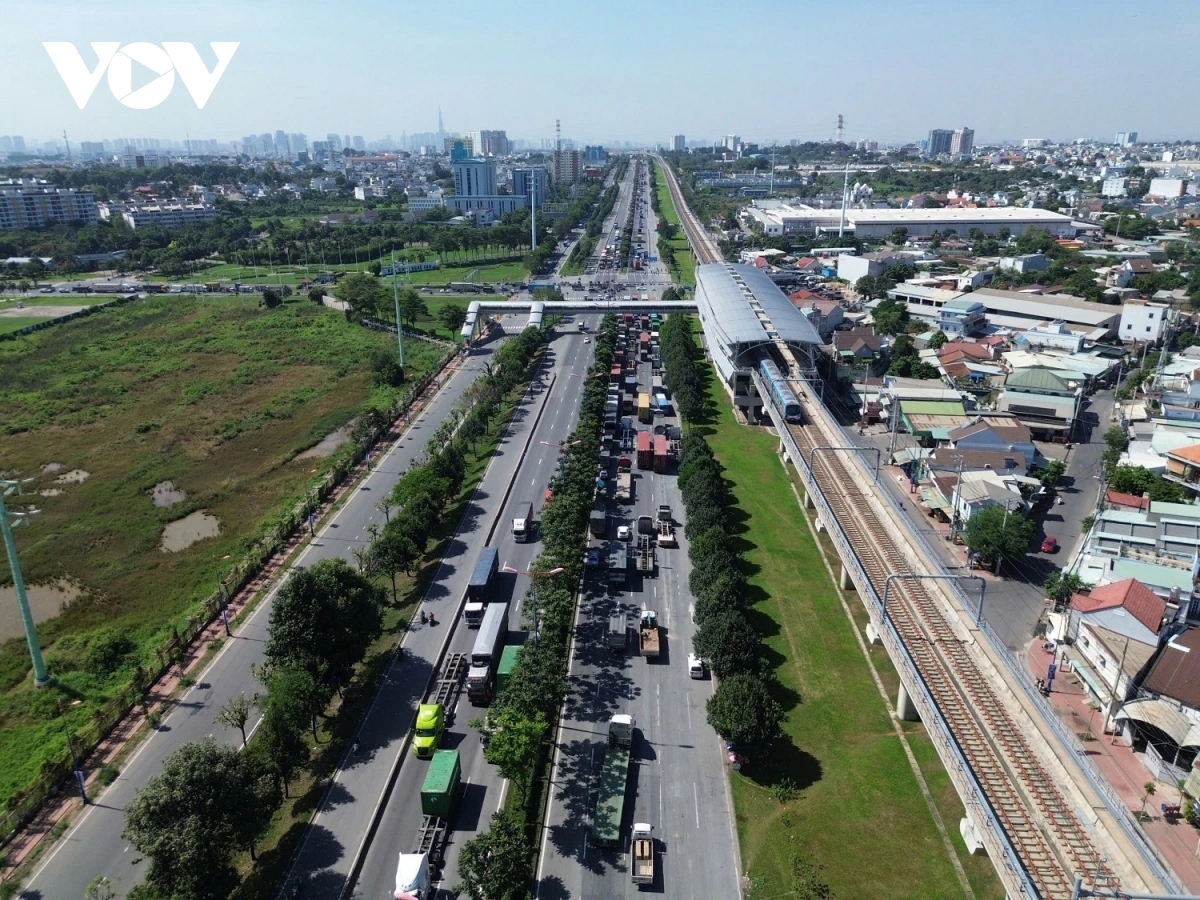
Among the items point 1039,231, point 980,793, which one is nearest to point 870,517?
point 980,793

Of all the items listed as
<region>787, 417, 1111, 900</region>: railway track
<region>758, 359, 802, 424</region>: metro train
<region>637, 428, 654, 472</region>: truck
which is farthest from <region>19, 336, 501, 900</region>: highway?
<region>758, 359, 802, 424</region>: metro train

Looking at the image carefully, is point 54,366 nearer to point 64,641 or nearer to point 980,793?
point 64,641

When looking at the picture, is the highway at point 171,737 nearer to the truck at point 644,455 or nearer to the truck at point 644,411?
the truck at point 644,455

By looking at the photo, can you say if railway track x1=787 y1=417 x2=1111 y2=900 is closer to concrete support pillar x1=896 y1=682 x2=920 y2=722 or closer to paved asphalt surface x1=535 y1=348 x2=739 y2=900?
concrete support pillar x1=896 y1=682 x2=920 y2=722

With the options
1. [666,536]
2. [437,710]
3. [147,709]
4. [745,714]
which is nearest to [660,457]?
[666,536]

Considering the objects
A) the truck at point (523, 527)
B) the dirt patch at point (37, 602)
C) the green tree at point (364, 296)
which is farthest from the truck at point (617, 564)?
the green tree at point (364, 296)

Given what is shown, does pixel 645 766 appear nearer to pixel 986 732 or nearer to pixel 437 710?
pixel 437 710
